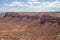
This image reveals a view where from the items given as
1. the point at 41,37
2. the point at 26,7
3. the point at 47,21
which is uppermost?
the point at 26,7

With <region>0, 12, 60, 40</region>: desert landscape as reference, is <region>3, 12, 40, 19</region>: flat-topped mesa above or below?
above

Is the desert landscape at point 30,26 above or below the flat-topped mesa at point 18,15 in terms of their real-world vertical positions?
below

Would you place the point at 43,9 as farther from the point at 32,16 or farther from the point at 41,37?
the point at 41,37

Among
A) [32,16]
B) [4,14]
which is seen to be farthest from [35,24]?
[4,14]

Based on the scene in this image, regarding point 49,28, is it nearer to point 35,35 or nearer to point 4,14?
point 35,35

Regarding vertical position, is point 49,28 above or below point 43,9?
below

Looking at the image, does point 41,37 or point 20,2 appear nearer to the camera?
point 41,37
